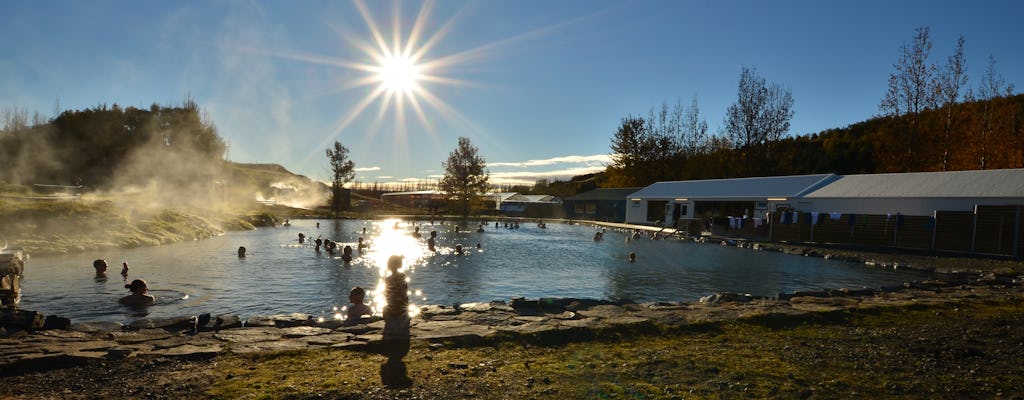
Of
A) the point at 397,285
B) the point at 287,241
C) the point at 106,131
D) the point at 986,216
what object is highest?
the point at 106,131

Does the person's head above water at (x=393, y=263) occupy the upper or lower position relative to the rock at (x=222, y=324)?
upper

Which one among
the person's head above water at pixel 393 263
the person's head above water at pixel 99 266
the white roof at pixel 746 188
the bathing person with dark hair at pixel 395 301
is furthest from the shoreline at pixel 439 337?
the white roof at pixel 746 188

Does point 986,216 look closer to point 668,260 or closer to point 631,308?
point 668,260

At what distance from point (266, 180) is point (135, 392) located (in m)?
148

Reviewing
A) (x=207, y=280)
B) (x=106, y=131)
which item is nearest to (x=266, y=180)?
(x=106, y=131)

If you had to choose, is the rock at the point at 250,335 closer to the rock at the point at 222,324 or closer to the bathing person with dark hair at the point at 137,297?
the rock at the point at 222,324

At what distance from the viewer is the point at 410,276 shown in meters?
19.0

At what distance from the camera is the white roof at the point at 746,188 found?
121 feet

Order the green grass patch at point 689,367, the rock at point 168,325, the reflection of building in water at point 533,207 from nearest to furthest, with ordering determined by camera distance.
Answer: the green grass patch at point 689,367, the rock at point 168,325, the reflection of building in water at point 533,207

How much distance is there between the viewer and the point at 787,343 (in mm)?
7797

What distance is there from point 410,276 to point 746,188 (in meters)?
31.9

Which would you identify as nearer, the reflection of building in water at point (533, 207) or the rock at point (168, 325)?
the rock at point (168, 325)

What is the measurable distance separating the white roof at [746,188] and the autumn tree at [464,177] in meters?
32.7

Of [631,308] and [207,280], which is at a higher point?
[631,308]
